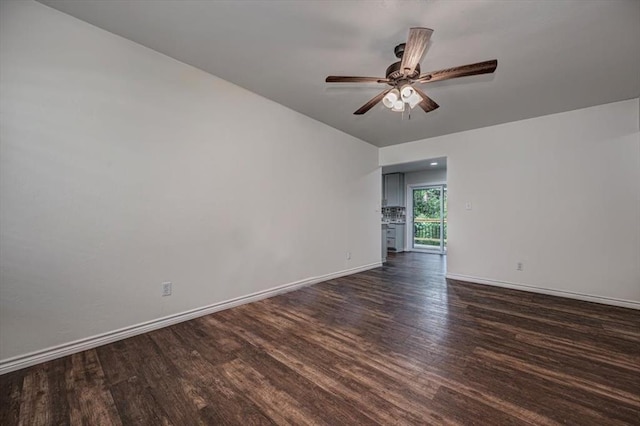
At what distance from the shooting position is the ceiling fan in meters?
1.67

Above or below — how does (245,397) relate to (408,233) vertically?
below

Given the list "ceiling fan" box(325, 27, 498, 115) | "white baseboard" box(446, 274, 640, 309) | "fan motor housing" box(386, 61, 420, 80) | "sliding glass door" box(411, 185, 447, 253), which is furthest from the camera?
"sliding glass door" box(411, 185, 447, 253)

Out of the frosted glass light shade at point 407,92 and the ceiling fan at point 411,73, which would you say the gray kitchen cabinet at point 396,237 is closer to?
the ceiling fan at point 411,73

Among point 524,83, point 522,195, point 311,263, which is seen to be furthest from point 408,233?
point 524,83

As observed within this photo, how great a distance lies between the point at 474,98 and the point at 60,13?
4122 mm

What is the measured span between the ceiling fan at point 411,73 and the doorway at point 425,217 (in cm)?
586

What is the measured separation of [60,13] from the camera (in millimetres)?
1930

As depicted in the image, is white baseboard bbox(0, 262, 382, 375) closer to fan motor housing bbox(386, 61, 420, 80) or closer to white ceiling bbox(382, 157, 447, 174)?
fan motor housing bbox(386, 61, 420, 80)

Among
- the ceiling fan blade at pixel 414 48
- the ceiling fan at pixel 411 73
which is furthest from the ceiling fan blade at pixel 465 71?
the ceiling fan blade at pixel 414 48

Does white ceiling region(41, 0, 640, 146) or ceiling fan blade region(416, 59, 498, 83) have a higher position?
white ceiling region(41, 0, 640, 146)

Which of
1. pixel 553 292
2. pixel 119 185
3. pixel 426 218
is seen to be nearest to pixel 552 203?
pixel 553 292

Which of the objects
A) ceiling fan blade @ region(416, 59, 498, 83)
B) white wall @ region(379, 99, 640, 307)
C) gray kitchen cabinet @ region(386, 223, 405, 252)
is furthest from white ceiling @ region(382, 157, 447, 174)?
ceiling fan blade @ region(416, 59, 498, 83)

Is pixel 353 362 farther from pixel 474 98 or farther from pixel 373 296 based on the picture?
pixel 474 98

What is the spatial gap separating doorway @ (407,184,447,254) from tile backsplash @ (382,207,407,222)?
226 mm
